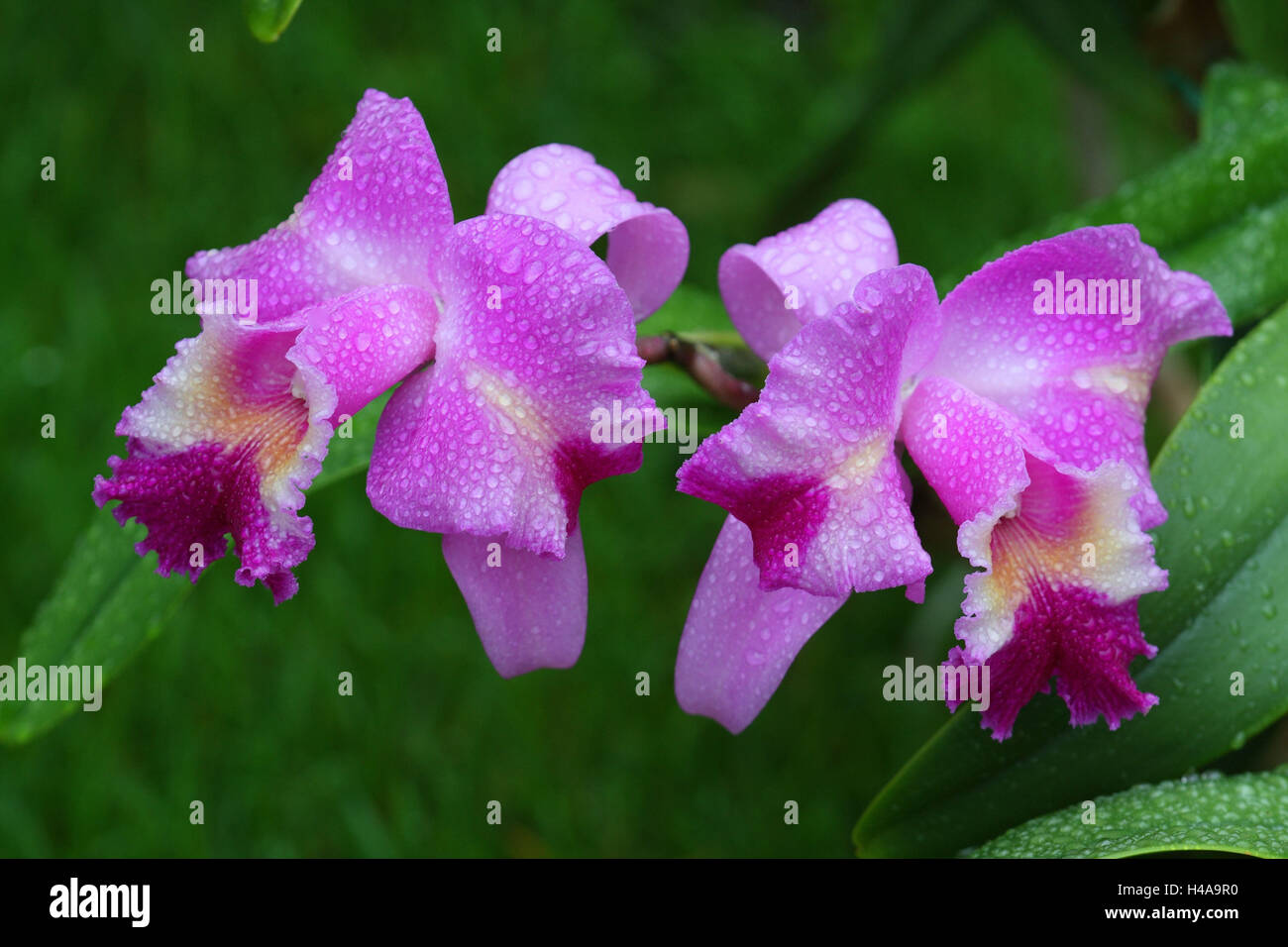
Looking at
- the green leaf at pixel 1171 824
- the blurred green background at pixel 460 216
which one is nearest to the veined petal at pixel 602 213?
the blurred green background at pixel 460 216

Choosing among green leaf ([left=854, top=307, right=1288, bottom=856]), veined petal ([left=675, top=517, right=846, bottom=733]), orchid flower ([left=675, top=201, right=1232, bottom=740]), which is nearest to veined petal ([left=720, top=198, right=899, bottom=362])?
orchid flower ([left=675, top=201, right=1232, bottom=740])

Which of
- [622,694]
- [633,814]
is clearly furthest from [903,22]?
[633,814]

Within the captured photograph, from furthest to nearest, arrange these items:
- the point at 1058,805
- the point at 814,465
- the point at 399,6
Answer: the point at 399,6
the point at 1058,805
the point at 814,465

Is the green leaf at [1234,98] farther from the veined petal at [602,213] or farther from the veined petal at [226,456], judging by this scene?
the veined petal at [226,456]

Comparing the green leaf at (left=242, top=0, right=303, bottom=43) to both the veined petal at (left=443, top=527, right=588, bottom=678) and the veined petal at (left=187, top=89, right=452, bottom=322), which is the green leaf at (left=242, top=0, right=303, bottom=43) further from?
the veined petal at (left=443, top=527, right=588, bottom=678)

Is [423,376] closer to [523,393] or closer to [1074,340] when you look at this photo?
[523,393]

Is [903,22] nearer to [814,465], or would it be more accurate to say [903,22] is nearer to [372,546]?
[372,546]

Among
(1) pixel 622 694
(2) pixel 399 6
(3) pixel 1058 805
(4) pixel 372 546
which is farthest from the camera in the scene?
(2) pixel 399 6
